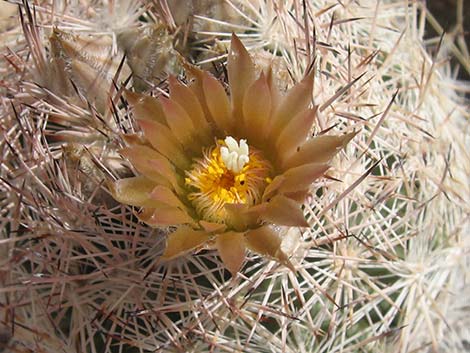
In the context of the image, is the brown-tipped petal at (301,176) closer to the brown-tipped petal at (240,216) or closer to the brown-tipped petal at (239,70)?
the brown-tipped petal at (240,216)

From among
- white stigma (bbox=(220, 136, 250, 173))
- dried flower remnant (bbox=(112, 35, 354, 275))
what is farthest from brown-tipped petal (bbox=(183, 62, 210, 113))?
A: white stigma (bbox=(220, 136, 250, 173))

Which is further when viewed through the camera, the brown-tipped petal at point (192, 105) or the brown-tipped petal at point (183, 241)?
the brown-tipped petal at point (192, 105)

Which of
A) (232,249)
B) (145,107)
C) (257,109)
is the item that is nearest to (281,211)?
(232,249)

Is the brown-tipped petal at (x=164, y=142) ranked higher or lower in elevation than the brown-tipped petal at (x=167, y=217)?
higher

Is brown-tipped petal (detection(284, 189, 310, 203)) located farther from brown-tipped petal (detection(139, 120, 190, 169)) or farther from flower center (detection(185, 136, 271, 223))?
brown-tipped petal (detection(139, 120, 190, 169))

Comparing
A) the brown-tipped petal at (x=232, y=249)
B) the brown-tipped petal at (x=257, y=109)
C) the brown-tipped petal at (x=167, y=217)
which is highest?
the brown-tipped petal at (x=257, y=109)

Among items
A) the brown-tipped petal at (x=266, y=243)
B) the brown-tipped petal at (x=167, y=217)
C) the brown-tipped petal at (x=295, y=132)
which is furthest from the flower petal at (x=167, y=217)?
the brown-tipped petal at (x=295, y=132)

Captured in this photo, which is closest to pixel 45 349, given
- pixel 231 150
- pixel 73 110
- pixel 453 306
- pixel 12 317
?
pixel 12 317
